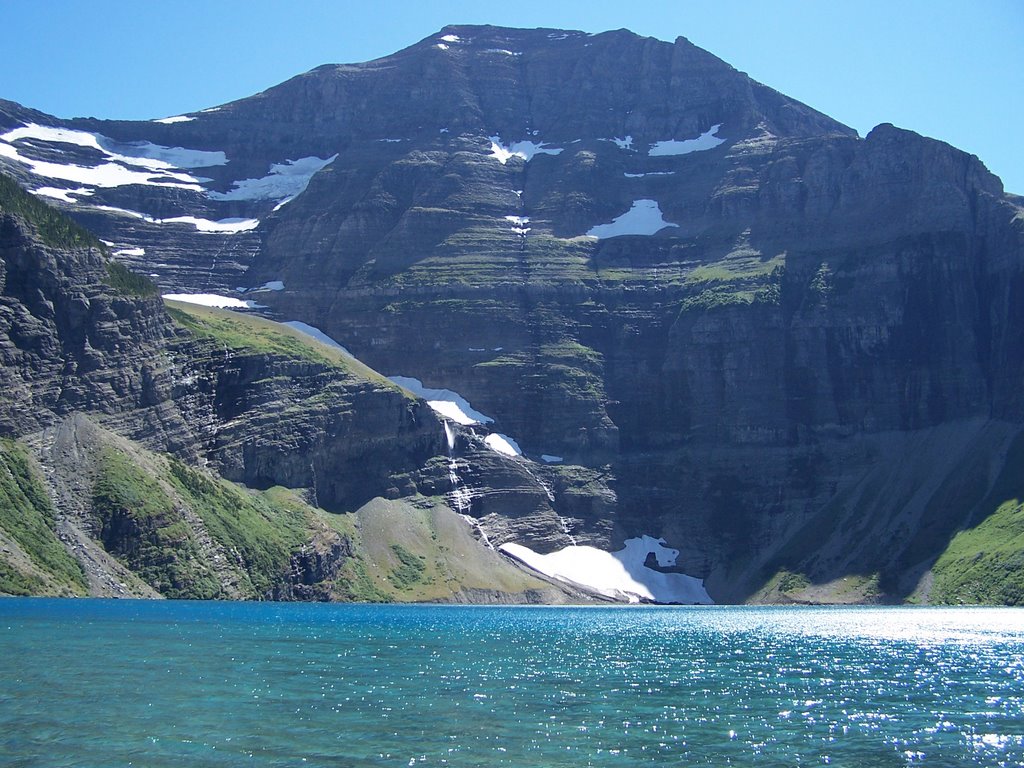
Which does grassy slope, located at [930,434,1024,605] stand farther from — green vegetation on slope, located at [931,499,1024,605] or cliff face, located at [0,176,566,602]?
cliff face, located at [0,176,566,602]

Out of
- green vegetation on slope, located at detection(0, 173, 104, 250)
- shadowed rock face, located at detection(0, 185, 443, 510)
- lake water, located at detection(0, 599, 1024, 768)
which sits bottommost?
lake water, located at detection(0, 599, 1024, 768)

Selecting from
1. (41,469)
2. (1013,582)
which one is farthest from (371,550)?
(1013,582)

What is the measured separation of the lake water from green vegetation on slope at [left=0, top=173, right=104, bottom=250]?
93726mm

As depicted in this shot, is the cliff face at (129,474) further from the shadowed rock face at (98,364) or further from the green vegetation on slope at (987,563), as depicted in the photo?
the green vegetation on slope at (987,563)

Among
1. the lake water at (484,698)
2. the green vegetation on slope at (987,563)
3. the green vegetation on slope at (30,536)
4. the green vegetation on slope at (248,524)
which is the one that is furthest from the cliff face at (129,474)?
the green vegetation on slope at (987,563)

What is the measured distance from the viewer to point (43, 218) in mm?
180000

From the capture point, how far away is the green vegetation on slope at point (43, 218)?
175m

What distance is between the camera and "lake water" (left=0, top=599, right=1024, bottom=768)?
4138cm

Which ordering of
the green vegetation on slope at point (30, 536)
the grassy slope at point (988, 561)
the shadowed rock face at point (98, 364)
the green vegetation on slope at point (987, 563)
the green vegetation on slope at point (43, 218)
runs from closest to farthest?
1. the green vegetation on slope at point (30, 536)
2. the shadowed rock face at point (98, 364)
3. the green vegetation on slope at point (43, 218)
4. the green vegetation on slope at point (987, 563)
5. the grassy slope at point (988, 561)

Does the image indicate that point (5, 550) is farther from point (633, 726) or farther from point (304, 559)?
point (633, 726)

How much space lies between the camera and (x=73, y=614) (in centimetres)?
10112

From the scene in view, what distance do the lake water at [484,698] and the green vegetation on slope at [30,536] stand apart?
110 feet

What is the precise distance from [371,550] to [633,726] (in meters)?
152

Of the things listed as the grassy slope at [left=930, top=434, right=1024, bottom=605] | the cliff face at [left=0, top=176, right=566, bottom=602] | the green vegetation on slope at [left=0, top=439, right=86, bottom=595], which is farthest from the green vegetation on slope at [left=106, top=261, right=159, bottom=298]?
the grassy slope at [left=930, top=434, right=1024, bottom=605]
